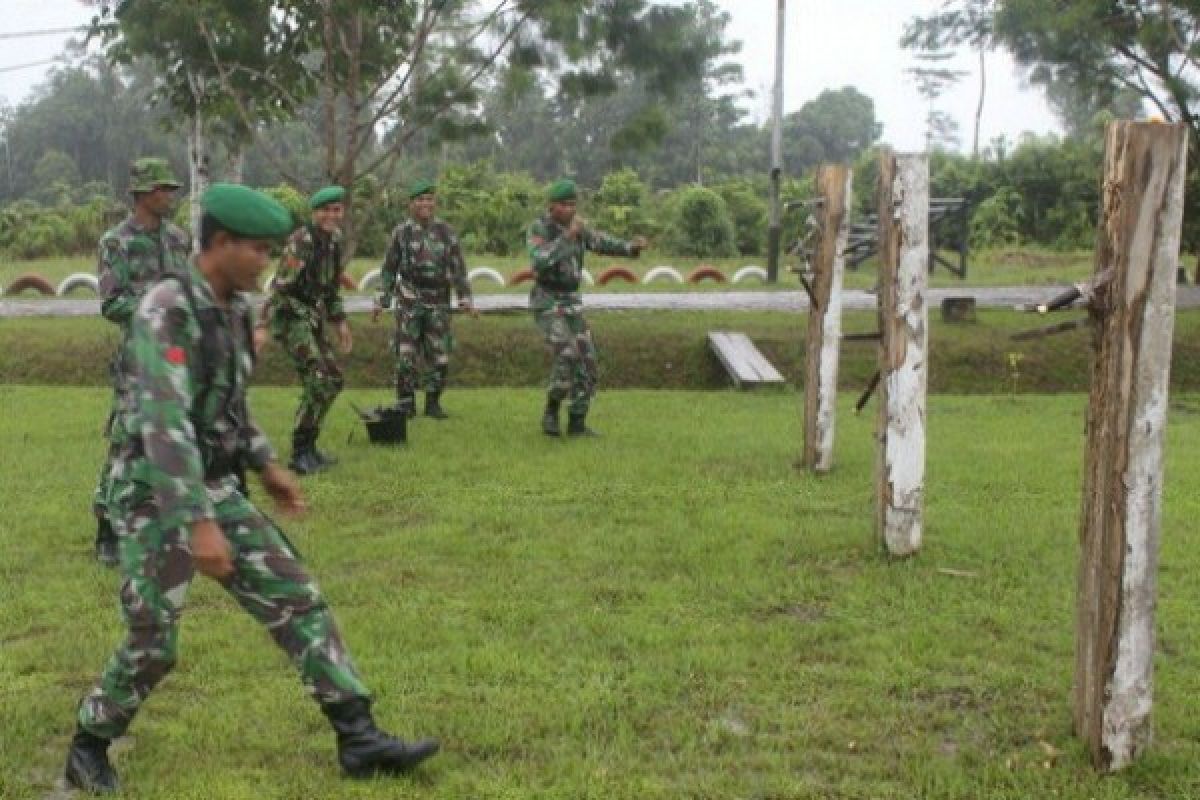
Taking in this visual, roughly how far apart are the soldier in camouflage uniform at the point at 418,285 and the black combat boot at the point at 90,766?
7.16m

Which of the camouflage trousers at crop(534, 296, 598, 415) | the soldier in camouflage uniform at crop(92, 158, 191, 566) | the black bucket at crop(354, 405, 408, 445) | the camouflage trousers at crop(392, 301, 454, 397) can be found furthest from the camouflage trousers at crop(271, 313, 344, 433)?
the camouflage trousers at crop(392, 301, 454, 397)

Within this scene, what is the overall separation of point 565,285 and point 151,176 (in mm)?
4040

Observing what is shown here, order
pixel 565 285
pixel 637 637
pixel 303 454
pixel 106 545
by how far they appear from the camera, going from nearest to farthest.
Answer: pixel 637 637
pixel 106 545
pixel 303 454
pixel 565 285

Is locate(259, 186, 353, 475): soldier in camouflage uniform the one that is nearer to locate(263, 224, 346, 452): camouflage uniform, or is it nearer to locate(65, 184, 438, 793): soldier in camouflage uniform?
locate(263, 224, 346, 452): camouflage uniform

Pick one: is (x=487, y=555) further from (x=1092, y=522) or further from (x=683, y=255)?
(x=683, y=255)

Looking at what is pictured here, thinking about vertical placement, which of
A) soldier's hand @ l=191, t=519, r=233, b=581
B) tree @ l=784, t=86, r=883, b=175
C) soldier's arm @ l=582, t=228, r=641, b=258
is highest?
tree @ l=784, t=86, r=883, b=175

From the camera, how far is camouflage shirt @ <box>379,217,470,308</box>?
1146 centimetres

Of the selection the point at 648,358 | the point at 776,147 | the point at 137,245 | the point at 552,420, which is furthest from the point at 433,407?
the point at 776,147

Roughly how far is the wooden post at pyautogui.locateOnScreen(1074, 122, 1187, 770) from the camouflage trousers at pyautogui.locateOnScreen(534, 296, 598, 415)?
6628 millimetres

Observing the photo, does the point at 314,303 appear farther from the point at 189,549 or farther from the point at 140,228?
the point at 189,549

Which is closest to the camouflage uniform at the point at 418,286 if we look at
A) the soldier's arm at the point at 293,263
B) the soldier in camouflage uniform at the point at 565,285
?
the soldier in camouflage uniform at the point at 565,285

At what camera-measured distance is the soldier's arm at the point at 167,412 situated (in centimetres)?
384

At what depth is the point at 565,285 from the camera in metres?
10.7

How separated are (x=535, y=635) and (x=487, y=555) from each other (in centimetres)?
148
